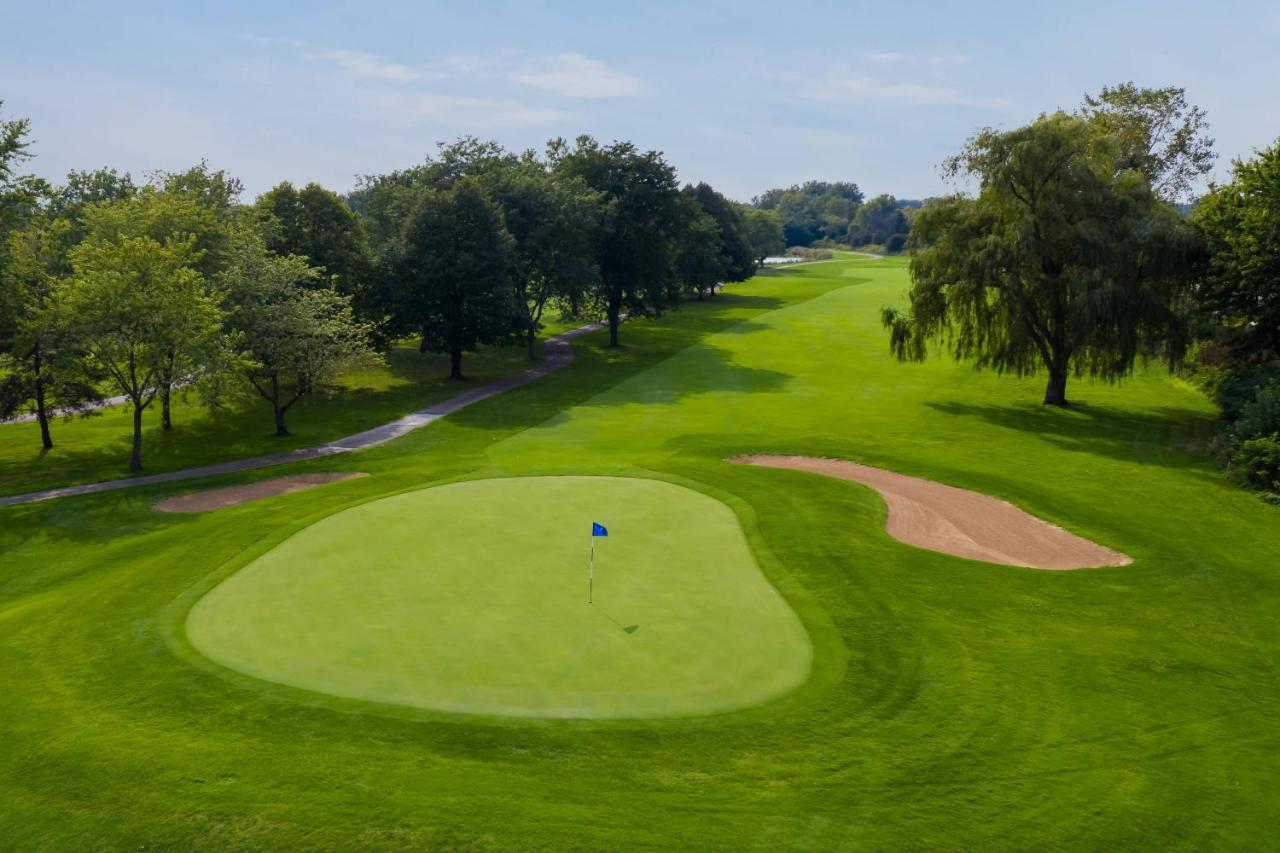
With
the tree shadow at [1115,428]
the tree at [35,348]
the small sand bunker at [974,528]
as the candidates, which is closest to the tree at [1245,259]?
the tree shadow at [1115,428]

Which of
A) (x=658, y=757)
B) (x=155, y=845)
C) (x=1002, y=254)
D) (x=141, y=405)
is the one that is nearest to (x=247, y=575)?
(x=155, y=845)

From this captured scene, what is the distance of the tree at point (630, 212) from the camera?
73.4m

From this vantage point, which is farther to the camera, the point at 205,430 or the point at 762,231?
the point at 762,231

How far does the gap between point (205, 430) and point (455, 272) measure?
18237mm

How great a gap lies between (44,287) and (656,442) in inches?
1208

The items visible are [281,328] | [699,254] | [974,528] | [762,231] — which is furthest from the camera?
[762,231]

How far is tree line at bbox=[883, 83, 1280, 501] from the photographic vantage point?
4216cm

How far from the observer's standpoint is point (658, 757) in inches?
532

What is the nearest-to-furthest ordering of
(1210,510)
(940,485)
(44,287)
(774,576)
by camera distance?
(774,576), (1210,510), (940,485), (44,287)

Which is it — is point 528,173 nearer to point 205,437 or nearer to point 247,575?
point 205,437

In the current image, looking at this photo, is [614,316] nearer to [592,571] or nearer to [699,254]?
[699,254]

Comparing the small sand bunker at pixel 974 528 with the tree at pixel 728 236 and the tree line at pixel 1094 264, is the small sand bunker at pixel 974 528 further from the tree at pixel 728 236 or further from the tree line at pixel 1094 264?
the tree at pixel 728 236

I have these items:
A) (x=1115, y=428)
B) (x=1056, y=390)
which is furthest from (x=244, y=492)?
(x=1056, y=390)

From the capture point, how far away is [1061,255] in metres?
45.3
